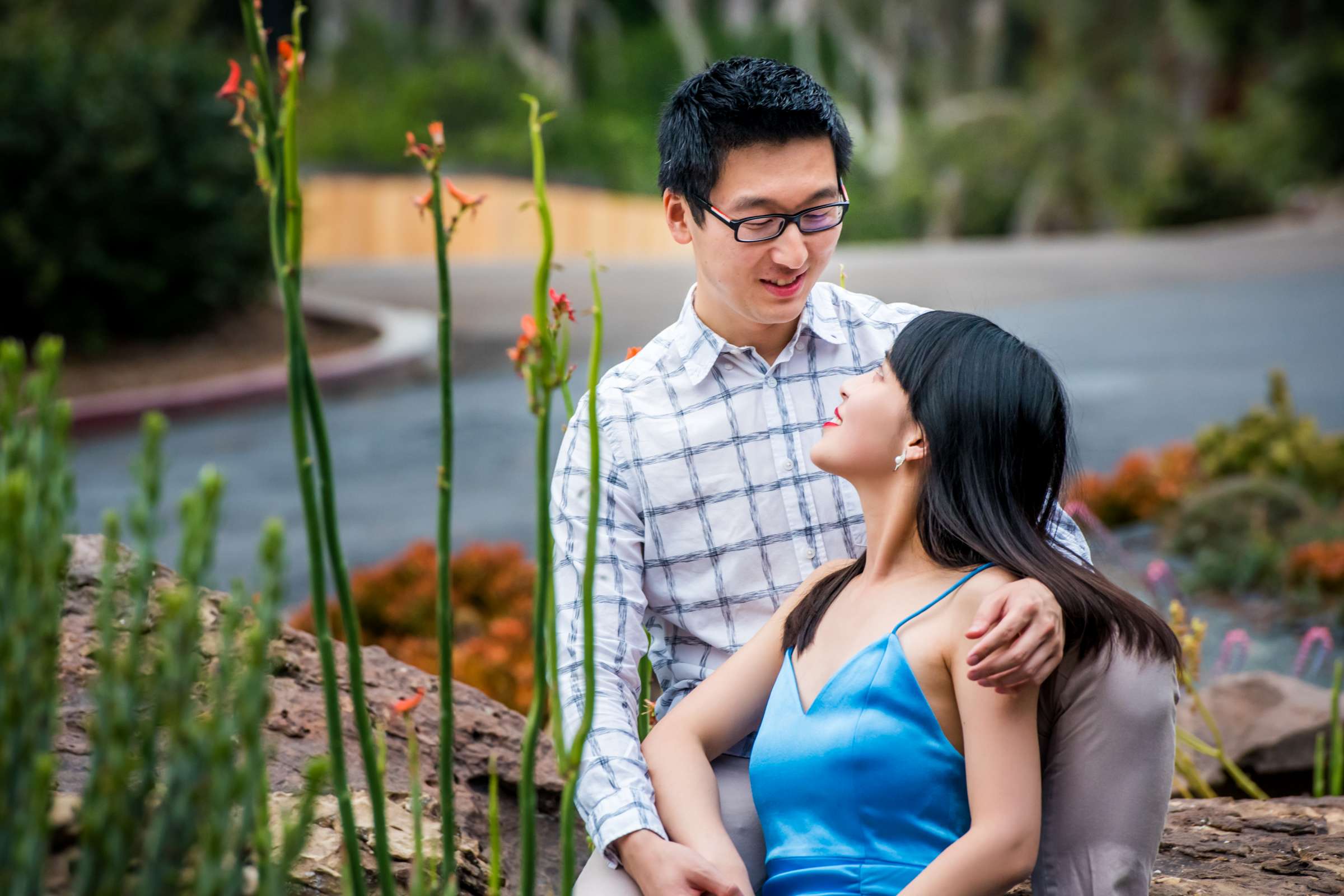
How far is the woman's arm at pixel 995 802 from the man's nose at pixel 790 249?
84 centimetres

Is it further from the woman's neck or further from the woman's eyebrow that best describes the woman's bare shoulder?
the woman's eyebrow

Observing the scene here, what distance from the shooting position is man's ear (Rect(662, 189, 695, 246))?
2.74 m

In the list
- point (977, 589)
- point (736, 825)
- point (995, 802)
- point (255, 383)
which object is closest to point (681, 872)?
point (736, 825)

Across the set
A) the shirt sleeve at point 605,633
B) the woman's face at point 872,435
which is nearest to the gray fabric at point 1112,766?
the woman's face at point 872,435

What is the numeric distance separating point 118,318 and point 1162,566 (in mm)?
10615

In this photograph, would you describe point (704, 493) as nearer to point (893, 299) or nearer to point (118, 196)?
point (118, 196)

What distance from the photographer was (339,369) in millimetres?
11258

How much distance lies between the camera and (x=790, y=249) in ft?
8.25

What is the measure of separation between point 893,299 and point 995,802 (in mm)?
13408

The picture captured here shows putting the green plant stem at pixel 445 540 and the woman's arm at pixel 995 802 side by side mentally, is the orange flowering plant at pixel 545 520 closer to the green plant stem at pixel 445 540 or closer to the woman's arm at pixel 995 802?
the green plant stem at pixel 445 540

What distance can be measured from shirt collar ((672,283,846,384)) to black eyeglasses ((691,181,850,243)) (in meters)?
0.21

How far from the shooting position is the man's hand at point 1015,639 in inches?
73.0

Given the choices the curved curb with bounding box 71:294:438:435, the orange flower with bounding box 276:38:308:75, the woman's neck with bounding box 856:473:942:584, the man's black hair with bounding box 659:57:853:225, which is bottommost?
the woman's neck with bounding box 856:473:942:584

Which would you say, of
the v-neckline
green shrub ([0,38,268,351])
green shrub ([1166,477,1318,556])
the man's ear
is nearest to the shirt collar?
the man's ear
